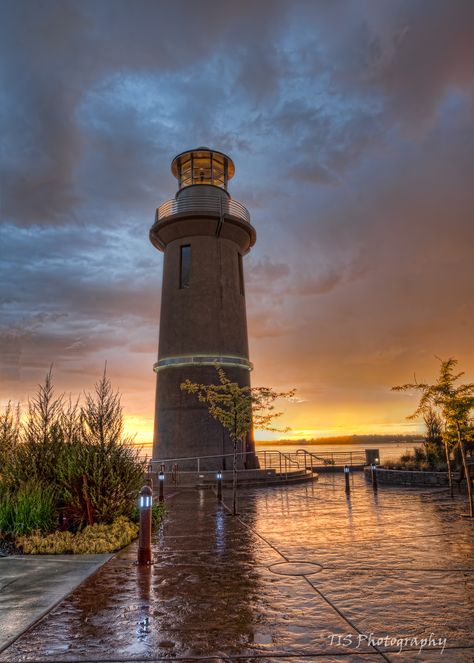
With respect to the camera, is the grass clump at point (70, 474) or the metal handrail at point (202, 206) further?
the metal handrail at point (202, 206)

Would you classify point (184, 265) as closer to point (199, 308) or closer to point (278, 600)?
point (199, 308)

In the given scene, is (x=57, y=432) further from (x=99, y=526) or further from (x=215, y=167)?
(x=215, y=167)

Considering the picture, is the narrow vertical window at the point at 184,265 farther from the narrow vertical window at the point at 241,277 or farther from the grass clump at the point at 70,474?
the grass clump at the point at 70,474

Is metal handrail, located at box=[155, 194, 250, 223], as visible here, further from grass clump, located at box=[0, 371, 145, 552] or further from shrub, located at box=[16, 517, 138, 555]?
shrub, located at box=[16, 517, 138, 555]

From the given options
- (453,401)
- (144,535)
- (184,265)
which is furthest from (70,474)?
(184,265)

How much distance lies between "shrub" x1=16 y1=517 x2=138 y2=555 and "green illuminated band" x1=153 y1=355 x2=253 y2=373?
13947mm

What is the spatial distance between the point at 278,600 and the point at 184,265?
20779mm

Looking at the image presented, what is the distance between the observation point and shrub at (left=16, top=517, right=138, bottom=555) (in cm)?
770

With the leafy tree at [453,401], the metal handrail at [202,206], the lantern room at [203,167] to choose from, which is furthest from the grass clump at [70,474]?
the lantern room at [203,167]

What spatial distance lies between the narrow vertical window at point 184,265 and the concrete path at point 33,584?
1799 cm

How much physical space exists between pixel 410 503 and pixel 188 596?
1012cm

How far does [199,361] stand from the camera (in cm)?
2269

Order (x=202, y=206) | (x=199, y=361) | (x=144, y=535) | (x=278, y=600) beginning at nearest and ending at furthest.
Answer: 1. (x=278, y=600)
2. (x=144, y=535)
3. (x=199, y=361)
4. (x=202, y=206)

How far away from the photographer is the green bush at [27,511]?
8.46 meters
